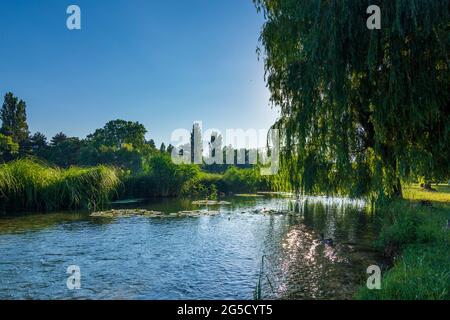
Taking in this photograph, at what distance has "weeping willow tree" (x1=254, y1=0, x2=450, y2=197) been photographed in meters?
7.61

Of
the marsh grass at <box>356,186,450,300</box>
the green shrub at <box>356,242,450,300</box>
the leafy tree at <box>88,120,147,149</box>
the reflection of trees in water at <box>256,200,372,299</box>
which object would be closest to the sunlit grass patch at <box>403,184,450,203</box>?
the reflection of trees in water at <box>256,200,372,299</box>

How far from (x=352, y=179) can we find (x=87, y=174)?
55.1 feet

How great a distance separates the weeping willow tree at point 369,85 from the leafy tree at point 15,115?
5854 cm

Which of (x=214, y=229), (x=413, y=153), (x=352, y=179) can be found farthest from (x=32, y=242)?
(x=413, y=153)

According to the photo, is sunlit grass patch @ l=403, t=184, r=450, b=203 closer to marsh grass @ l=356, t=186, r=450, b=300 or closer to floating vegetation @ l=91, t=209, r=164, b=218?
marsh grass @ l=356, t=186, r=450, b=300

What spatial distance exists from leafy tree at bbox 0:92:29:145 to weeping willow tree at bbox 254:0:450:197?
58536mm

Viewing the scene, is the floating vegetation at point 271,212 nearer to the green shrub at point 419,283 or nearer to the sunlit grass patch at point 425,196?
the sunlit grass patch at point 425,196

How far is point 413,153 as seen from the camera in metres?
8.41

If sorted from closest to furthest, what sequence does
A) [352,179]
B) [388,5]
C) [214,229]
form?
[388,5] → [352,179] → [214,229]

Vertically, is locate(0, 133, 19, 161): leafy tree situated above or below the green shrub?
above

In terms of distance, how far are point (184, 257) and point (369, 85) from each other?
699cm

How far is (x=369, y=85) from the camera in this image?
8.48 metres

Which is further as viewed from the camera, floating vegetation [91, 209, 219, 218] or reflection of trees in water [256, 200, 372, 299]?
floating vegetation [91, 209, 219, 218]

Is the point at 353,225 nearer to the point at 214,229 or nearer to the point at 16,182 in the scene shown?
the point at 214,229
